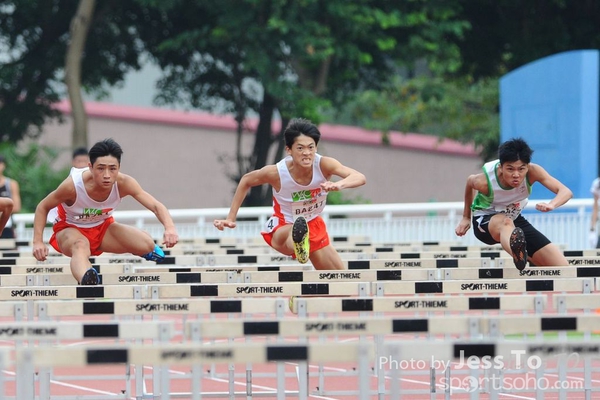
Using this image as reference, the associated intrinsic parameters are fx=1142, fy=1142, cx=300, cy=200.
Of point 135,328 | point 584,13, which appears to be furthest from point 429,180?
point 135,328

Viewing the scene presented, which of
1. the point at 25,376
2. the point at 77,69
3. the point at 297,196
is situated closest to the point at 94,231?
the point at 297,196

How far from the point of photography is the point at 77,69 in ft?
74.6

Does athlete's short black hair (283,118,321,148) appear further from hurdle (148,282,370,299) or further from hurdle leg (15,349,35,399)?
hurdle leg (15,349,35,399)

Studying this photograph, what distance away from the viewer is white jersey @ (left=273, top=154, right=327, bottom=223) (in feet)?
30.6

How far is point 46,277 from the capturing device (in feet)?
26.4

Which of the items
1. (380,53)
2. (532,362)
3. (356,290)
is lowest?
(532,362)

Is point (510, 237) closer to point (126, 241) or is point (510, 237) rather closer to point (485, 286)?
point (485, 286)

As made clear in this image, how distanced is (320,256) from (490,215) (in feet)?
4.86

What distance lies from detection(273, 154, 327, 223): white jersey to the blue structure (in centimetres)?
887

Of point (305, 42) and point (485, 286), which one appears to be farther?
point (305, 42)

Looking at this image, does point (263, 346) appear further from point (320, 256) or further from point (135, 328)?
point (320, 256)

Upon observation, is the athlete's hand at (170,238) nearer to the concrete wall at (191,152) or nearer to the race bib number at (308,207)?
the race bib number at (308,207)

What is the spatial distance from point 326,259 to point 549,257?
70.2 inches

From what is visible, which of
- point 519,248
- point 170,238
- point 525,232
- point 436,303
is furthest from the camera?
point 525,232
